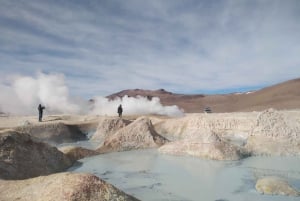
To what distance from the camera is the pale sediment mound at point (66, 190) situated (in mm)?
6672

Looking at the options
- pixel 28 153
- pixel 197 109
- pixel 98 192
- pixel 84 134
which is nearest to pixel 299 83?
pixel 197 109

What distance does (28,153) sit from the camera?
50.3 feet

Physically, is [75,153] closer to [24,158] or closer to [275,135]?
[24,158]

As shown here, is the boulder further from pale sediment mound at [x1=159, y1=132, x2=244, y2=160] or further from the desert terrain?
pale sediment mound at [x1=159, y1=132, x2=244, y2=160]

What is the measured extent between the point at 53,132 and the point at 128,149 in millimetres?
11062

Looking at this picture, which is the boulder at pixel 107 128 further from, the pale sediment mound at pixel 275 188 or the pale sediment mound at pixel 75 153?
the pale sediment mound at pixel 275 188

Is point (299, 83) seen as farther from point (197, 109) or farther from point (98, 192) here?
point (98, 192)

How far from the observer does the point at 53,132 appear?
1312 inches

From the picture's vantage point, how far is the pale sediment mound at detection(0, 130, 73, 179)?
13473 millimetres

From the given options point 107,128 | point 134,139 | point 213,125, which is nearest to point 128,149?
point 134,139

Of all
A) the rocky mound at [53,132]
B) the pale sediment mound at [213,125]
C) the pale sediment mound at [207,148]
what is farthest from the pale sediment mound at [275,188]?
the rocky mound at [53,132]

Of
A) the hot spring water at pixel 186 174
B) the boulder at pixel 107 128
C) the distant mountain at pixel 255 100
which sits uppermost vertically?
the distant mountain at pixel 255 100

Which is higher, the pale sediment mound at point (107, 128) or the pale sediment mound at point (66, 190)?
the pale sediment mound at point (107, 128)

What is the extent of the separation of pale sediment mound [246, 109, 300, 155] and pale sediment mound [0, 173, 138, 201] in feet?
54.3
